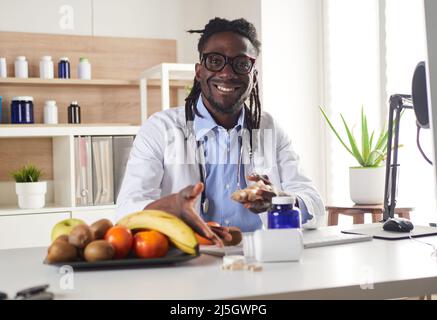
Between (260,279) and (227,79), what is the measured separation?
1.16 metres

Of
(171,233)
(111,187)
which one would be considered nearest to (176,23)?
(111,187)

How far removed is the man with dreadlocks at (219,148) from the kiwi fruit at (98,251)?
29.5 inches

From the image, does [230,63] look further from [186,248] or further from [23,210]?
[23,210]

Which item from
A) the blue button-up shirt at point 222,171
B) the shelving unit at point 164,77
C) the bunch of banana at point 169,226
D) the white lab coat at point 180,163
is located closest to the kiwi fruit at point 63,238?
the bunch of banana at point 169,226

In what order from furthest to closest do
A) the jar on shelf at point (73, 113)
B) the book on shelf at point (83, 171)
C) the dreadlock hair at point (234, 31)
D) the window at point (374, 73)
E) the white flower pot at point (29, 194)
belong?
the jar on shelf at point (73, 113), the book on shelf at point (83, 171), the white flower pot at point (29, 194), the window at point (374, 73), the dreadlock hair at point (234, 31)

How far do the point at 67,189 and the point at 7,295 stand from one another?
2.69 metres

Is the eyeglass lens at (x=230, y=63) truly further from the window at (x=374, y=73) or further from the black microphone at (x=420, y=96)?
the window at (x=374, y=73)

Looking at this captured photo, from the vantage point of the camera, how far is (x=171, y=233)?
5.00 ft

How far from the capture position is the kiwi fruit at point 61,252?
144cm

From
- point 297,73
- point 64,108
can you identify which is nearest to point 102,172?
point 64,108

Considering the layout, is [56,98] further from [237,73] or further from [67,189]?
[237,73]

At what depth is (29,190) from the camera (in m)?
3.73

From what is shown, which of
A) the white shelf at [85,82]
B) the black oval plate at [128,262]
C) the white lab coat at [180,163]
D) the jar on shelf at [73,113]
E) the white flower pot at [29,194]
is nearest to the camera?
the black oval plate at [128,262]

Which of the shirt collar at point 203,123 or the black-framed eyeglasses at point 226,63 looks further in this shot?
the shirt collar at point 203,123
